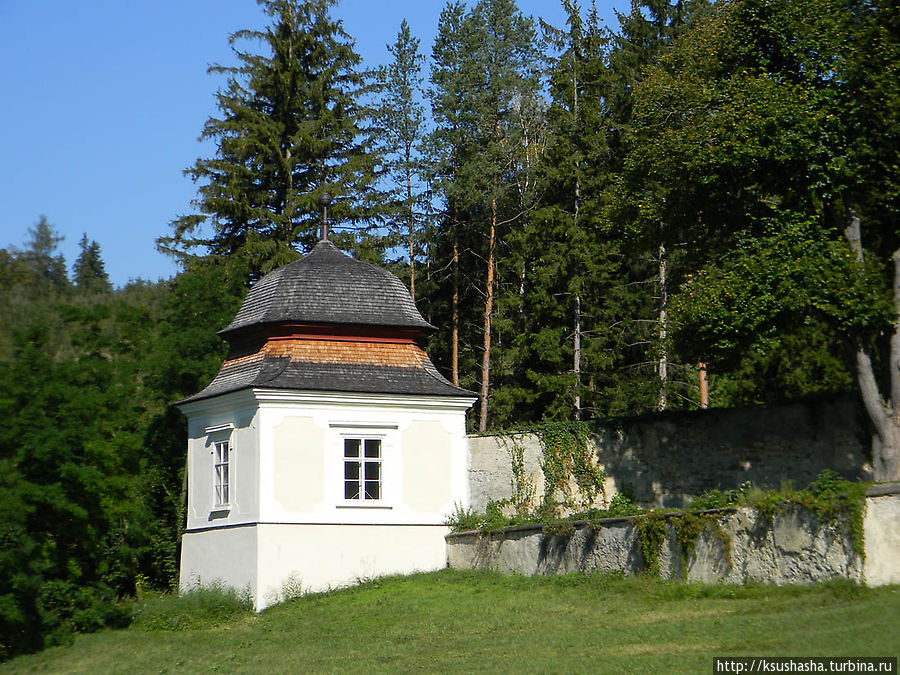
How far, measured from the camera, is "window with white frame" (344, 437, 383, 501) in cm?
2430

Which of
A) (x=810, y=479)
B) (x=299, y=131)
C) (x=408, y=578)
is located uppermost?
(x=299, y=131)

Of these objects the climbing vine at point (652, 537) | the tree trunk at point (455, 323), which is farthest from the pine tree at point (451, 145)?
the climbing vine at point (652, 537)

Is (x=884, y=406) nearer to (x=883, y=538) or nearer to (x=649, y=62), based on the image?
(x=883, y=538)

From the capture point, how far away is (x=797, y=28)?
20.4 m

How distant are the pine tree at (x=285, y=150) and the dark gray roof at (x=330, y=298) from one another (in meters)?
10.6

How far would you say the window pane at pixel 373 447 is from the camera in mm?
24734

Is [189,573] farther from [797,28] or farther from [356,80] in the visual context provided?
[356,80]

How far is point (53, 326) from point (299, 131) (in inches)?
675

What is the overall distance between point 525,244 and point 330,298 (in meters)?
12.9

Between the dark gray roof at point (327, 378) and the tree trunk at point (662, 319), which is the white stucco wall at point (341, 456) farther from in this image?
the tree trunk at point (662, 319)

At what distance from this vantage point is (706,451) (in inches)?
939

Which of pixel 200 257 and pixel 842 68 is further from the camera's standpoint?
pixel 200 257

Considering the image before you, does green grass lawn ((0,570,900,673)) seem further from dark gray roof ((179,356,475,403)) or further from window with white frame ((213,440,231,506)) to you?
dark gray roof ((179,356,475,403))

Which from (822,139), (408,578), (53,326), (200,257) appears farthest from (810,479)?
(200,257)
